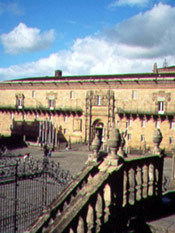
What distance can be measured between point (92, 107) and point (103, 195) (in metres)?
33.7

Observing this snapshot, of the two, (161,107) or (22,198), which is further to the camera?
(161,107)

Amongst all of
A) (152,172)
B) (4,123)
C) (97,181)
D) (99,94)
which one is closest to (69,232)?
(97,181)

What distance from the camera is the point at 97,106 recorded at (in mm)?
38375

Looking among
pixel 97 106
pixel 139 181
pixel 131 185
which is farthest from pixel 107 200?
pixel 97 106

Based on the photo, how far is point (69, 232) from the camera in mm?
4359

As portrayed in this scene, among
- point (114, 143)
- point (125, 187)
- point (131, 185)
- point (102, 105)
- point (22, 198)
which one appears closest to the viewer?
point (114, 143)

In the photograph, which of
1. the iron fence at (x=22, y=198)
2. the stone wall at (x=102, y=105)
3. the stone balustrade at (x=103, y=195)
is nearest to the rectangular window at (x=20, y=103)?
the stone wall at (x=102, y=105)

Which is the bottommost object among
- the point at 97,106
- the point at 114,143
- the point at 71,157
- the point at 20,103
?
the point at 71,157

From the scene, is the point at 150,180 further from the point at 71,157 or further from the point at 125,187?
the point at 71,157

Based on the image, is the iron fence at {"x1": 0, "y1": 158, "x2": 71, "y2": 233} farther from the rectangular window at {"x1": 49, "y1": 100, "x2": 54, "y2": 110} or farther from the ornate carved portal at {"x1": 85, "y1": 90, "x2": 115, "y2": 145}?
the rectangular window at {"x1": 49, "y1": 100, "x2": 54, "y2": 110}

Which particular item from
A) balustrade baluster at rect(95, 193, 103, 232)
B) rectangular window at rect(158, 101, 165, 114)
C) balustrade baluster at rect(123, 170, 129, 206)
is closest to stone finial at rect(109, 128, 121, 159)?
balustrade baluster at rect(123, 170, 129, 206)

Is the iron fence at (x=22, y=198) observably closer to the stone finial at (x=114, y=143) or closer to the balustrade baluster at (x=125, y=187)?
the stone finial at (x=114, y=143)

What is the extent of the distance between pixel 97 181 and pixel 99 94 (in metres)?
33.2

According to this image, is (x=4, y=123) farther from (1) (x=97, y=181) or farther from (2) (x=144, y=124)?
(1) (x=97, y=181)
